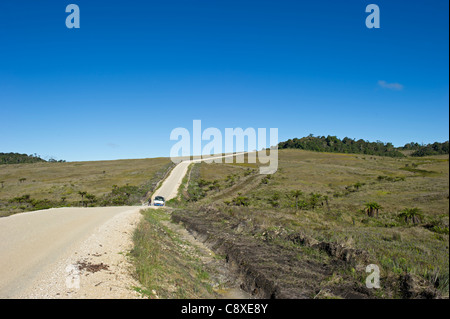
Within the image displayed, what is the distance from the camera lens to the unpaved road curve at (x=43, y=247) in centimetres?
747

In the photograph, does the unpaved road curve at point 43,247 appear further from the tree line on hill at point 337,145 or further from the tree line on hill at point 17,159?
the tree line on hill at point 17,159

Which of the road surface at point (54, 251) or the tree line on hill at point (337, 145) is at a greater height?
the tree line on hill at point (337, 145)

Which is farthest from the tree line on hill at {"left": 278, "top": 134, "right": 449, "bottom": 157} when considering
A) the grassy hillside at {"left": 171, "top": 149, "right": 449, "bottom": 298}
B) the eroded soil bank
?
the eroded soil bank

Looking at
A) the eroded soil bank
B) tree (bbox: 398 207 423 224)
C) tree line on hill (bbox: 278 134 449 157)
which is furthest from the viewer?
tree line on hill (bbox: 278 134 449 157)

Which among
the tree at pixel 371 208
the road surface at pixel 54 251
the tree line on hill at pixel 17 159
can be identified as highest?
the tree line on hill at pixel 17 159

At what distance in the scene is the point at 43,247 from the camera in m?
11.2

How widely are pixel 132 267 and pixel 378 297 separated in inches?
309

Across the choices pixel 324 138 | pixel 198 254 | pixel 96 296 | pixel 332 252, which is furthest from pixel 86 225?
pixel 324 138

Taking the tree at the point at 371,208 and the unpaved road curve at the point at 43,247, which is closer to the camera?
the unpaved road curve at the point at 43,247

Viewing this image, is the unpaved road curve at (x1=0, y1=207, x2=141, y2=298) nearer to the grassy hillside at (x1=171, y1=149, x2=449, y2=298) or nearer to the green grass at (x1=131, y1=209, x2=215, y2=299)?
the green grass at (x1=131, y1=209, x2=215, y2=299)

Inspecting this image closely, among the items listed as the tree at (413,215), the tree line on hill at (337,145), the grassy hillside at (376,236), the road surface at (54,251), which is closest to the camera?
the road surface at (54,251)

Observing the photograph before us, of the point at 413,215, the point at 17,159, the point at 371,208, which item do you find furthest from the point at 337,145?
the point at 17,159

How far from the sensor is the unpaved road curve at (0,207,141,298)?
7469 mm

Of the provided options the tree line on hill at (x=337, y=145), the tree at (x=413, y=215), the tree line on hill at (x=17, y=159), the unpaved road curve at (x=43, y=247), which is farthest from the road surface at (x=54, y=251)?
the tree line on hill at (x=17, y=159)
